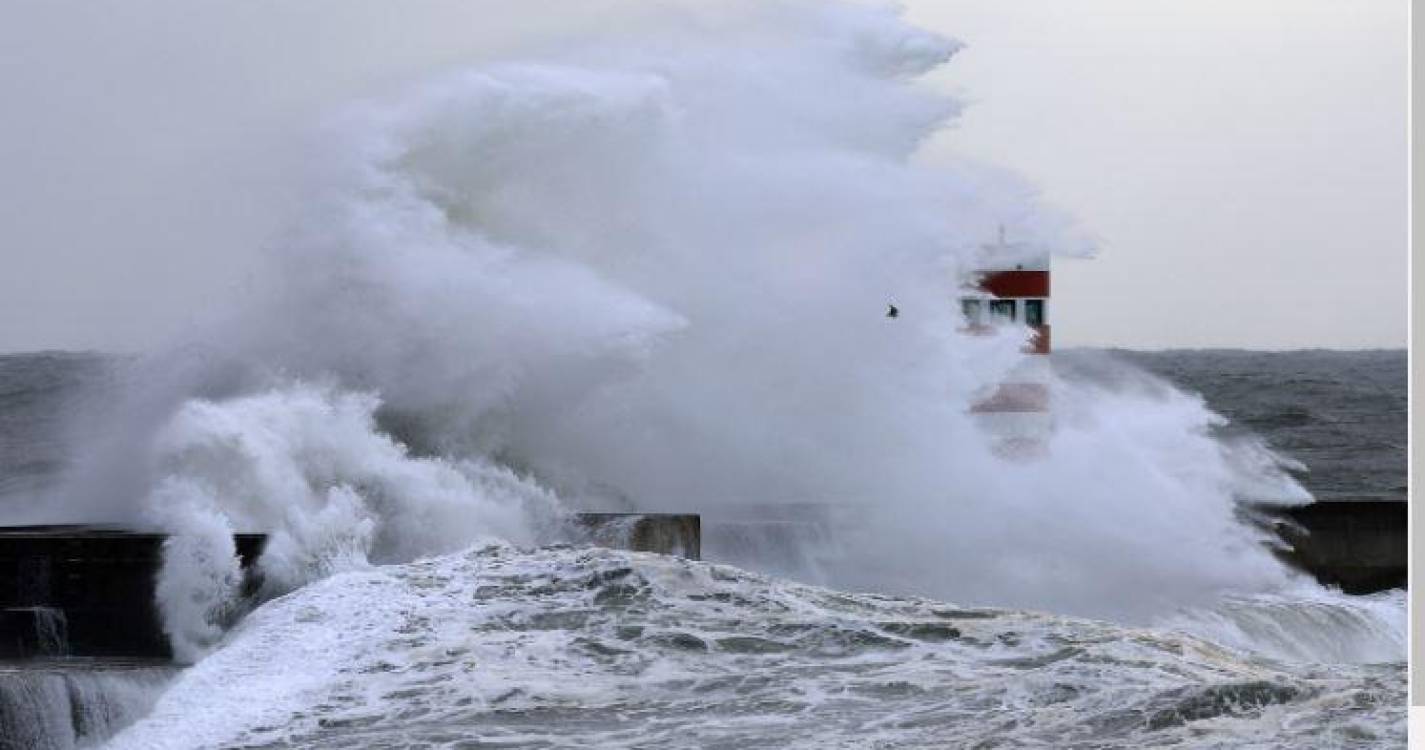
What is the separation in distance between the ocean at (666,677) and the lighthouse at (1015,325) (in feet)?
11.9

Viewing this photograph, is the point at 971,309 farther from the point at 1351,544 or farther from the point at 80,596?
the point at 80,596

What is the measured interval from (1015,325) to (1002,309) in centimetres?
12

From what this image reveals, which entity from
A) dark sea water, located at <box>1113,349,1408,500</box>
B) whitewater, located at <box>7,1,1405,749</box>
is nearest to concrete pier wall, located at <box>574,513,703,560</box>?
whitewater, located at <box>7,1,1405,749</box>

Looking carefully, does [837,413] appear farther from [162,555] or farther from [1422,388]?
[1422,388]

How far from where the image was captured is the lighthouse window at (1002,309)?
12406 millimetres

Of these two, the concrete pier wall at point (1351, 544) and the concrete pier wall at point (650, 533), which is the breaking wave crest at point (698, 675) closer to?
the concrete pier wall at point (650, 533)

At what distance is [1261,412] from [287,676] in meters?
24.4

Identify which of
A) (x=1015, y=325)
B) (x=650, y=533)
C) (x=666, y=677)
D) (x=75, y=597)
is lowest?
(x=666, y=677)

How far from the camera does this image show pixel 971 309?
40.8 ft

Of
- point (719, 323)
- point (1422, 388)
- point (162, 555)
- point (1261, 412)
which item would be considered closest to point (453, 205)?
point (719, 323)

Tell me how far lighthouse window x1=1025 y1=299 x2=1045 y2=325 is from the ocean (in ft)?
12.7

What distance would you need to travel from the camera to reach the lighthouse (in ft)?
40.3

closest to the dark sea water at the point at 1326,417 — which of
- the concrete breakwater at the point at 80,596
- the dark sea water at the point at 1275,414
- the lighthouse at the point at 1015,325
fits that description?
the dark sea water at the point at 1275,414

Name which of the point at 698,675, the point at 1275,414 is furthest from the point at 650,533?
the point at 1275,414
